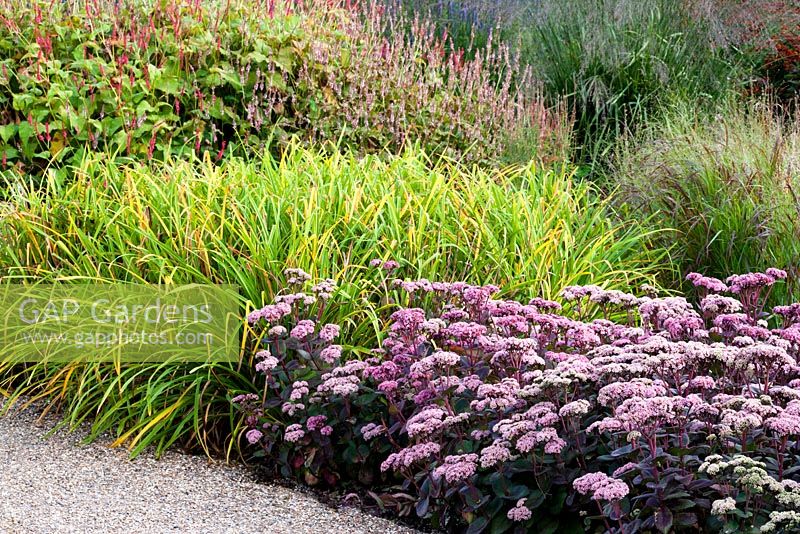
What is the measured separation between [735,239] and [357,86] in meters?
2.59

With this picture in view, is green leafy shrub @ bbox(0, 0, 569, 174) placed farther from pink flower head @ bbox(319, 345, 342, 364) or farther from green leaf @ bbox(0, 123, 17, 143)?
pink flower head @ bbox(319, 345, 342, 364)

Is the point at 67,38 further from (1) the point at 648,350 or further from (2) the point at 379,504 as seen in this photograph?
(1) the point at 648,350

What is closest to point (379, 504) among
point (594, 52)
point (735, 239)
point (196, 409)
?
point (196, 409)

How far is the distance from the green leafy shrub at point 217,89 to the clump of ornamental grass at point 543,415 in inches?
90.8

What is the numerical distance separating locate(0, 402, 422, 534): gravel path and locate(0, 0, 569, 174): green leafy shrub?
2188mm

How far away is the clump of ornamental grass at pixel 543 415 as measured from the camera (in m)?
2.51

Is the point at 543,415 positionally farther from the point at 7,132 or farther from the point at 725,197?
the point at 7,132

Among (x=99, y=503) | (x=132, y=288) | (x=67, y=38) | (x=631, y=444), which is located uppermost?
(x=67, y=38)

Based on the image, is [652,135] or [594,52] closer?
[652,135]

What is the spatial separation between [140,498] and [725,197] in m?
3.37

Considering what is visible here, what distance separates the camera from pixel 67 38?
5852 mm

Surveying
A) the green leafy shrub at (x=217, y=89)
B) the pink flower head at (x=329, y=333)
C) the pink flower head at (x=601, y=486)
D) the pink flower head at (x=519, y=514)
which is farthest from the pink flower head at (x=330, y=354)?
the green leafy shrub at (x=217, y=89)

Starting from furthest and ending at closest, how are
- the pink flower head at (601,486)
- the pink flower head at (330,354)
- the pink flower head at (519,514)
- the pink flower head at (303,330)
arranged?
the pink flower head at (303,330)
the pink flower head at (330,354)
the pink flower head at (519,514)
the pink flower head at (601,486)

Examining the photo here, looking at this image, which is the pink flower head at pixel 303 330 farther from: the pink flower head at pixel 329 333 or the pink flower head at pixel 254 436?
the pink flower head at pixel 254 436
